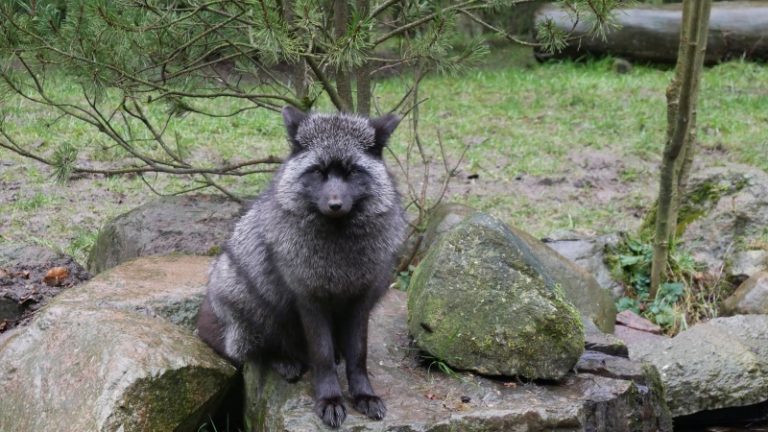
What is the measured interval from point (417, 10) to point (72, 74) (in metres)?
2.54

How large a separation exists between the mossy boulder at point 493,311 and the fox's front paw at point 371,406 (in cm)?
54

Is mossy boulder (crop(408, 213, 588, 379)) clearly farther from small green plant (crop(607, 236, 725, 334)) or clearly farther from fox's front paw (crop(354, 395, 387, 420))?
small green plant (crop(607, 236, 725, 334))

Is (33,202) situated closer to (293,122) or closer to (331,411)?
(293,122)

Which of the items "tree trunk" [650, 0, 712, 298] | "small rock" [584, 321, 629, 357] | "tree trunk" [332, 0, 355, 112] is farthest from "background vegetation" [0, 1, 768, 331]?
"small rock" [584, 321, 629, 357]

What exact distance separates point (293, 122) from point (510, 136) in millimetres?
7267

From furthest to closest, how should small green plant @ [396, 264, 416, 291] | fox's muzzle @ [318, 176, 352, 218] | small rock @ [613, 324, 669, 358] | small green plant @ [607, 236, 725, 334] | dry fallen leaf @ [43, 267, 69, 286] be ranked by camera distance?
1. small green plant @ [607, 236, 725, 334]
2. small green plant @ [396, 264, 416, 291]
3. small rock @ [613, 324, 669, 358]
4. dry fallen leaf @ [43, 267, 69, 286]
5. fox's muzzle @ [318, 176, 352, 218]

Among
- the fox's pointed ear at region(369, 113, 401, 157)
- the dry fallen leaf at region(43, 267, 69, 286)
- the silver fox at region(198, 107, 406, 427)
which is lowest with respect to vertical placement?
the dry fallen leaf at region(43, 267, 69, 286)

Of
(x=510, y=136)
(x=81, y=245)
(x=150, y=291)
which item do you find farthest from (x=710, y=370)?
(x=510, y=136)

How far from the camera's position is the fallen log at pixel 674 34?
14547mm

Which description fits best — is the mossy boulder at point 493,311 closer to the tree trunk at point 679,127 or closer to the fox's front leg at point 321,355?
the fox's front leg at point 321,355

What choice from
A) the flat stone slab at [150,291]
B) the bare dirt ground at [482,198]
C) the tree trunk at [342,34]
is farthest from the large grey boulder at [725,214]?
the flat stone slab at [150,291]

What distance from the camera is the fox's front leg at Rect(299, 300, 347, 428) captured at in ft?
14.0

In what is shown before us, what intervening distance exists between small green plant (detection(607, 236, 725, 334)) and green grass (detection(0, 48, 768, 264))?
2.75ft

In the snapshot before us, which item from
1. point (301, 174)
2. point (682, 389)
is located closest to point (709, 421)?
point (682, 389)
